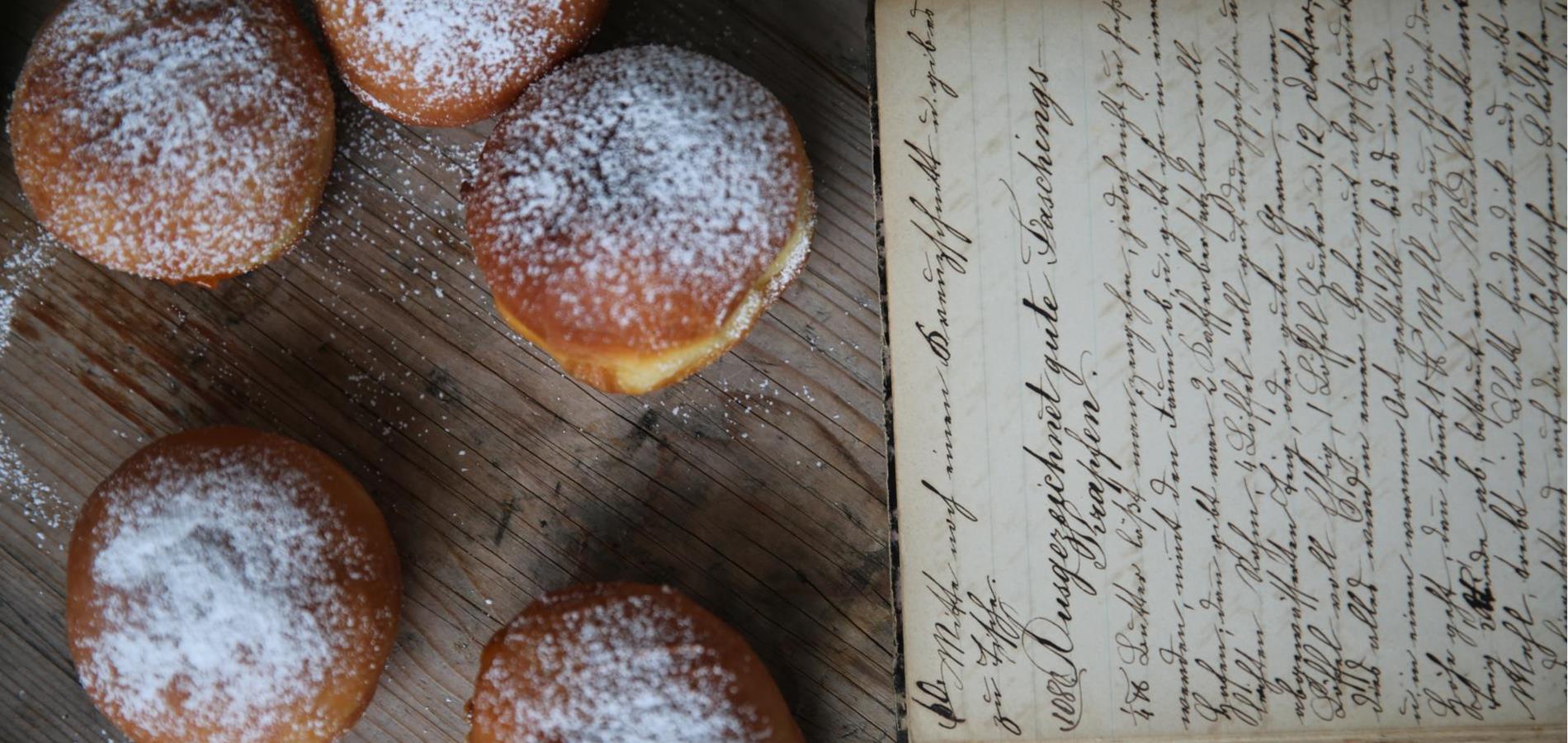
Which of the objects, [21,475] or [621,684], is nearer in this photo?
[621,684]

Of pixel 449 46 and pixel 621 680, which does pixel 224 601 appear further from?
pixel 449 46

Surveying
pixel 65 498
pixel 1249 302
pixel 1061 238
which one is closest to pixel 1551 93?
pixel 1249 302

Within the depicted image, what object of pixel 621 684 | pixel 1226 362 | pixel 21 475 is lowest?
pixel 21 475

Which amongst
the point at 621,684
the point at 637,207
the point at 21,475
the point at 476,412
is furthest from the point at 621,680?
the point at 21,475

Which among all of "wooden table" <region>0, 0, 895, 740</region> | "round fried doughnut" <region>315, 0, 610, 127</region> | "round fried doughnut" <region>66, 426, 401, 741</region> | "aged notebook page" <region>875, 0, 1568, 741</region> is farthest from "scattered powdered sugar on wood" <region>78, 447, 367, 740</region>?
A: "aged notebook page" <region>875, 0, 1568, 741</region>

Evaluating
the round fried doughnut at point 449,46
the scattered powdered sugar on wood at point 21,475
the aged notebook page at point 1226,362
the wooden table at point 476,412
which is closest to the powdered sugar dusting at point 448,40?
the round fried doughnut at point 449,46

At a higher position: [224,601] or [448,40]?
[448,40]

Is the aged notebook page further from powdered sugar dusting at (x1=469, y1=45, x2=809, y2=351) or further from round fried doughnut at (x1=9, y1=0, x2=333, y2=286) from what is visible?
round fried doughnut at (x1=9, y1=0, x2=333, y2=286)
